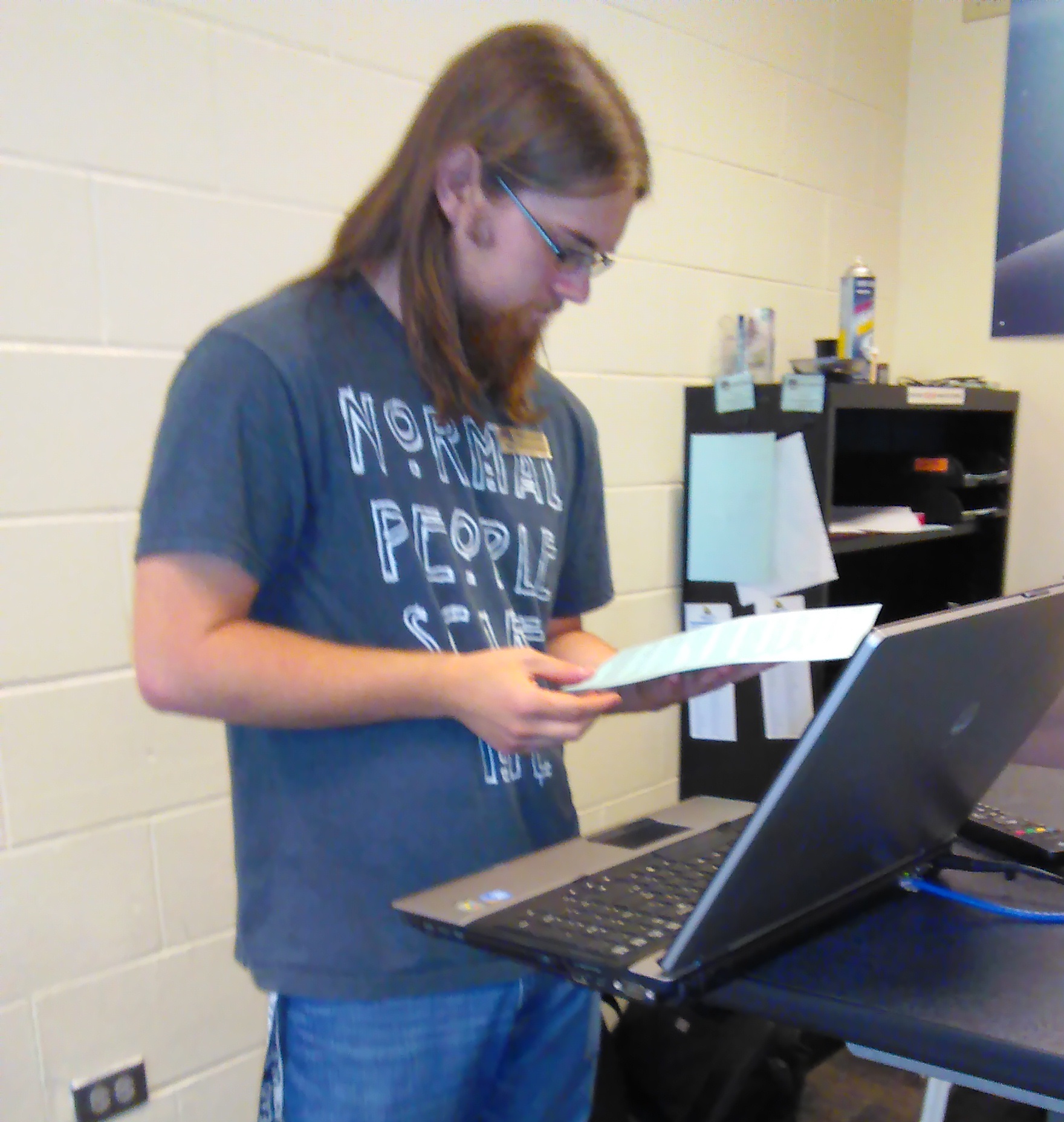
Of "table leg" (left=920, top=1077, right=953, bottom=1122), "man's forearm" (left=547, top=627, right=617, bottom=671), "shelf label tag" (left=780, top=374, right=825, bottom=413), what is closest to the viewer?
"man's forearm" (left=547, top=627, right=617, bottom=671)

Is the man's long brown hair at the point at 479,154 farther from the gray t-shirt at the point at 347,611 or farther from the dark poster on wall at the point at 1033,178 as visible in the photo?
the dark poster on wall at the point at 1033,178

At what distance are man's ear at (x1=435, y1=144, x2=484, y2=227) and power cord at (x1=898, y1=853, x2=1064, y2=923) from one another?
0.67 metres

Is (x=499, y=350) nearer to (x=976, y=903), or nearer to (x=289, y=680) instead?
(x=289, y=680)

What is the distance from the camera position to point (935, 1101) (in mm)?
1279

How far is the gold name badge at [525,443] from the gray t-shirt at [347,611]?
3.3 inches

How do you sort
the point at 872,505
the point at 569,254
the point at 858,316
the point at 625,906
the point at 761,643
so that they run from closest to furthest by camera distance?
the point at 761,643, the point at 625,906, the point at 569,254, the point at 858,316, the point at 872,505


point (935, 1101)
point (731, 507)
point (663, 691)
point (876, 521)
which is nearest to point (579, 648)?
point (663, 691)

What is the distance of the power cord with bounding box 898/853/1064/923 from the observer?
696 millimetres

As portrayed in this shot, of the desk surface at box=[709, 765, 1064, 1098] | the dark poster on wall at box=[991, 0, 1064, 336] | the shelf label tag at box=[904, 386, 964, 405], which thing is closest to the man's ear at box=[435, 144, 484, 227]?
the desk surface at box=[709, 765, 1064, 1098]

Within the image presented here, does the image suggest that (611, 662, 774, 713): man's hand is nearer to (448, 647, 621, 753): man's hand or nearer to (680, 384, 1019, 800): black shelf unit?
(448, 647, 621, 753): man's hand

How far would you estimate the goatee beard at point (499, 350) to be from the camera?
3.15 feet

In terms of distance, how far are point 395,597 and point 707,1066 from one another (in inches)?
45.9

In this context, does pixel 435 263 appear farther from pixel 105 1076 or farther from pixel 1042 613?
pixel 105 1076

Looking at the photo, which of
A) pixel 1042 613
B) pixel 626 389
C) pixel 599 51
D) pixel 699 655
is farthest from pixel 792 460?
pixel 699 655
